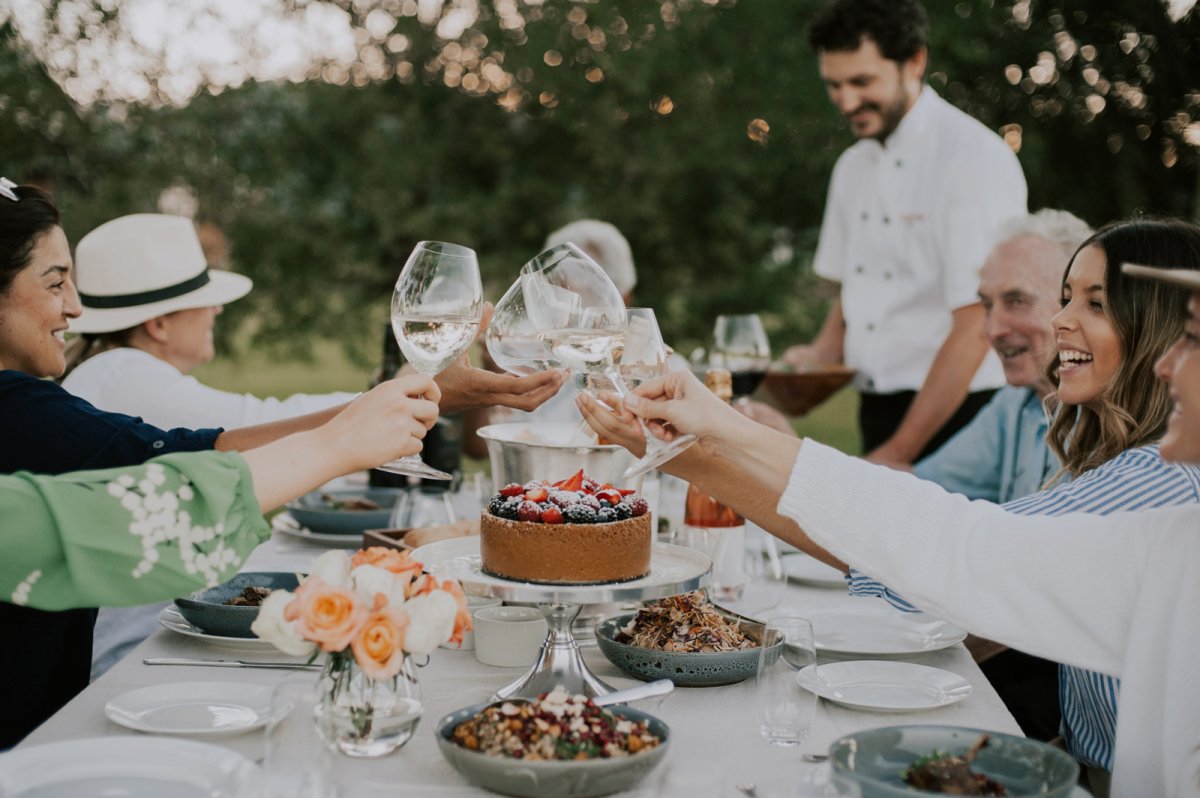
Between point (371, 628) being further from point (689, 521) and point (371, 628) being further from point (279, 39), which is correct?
point (279, 39)

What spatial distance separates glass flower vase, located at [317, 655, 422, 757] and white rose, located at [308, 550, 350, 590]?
0.10 meters

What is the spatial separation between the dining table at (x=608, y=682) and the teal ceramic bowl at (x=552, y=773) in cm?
6

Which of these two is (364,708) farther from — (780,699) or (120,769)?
(780,699)

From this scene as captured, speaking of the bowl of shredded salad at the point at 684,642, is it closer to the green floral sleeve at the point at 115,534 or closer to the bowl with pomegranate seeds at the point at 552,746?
the bowl with pomegranate seeds at the point at 552,746

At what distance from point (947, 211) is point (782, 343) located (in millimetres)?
5771

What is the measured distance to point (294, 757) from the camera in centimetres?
143

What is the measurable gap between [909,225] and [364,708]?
12.0ft

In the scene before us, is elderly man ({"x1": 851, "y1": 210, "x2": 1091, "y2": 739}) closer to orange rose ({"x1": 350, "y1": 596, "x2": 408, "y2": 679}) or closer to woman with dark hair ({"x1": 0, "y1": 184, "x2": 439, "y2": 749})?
woman with dark hair ({"x1": 0, "y1": 184, "x2": 439, "y2": 749})

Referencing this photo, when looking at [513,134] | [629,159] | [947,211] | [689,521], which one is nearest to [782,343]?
[629,159]

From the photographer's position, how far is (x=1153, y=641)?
182 centimetres

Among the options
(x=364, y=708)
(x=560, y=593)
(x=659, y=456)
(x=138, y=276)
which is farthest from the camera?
(x=138, y=276)

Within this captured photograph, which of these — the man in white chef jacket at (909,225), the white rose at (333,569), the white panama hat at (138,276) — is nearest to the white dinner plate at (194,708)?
the white rose at (333,569)

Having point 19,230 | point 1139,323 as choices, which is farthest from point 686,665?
point 19,230

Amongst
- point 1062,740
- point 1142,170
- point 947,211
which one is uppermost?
point 1142,170
